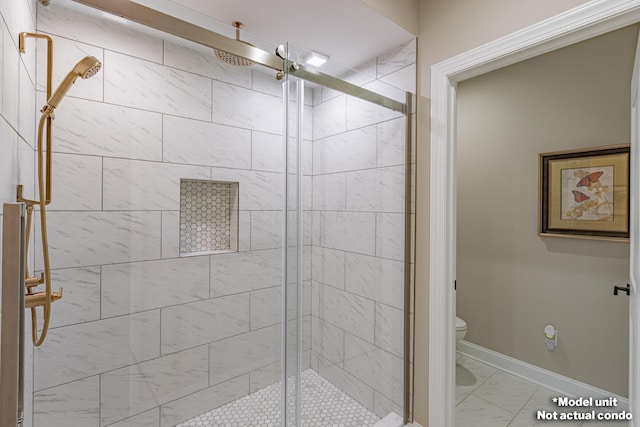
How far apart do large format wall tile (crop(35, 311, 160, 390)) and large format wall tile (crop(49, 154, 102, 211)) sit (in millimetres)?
422

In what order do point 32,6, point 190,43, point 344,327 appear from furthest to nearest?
point 344,327, point 190,43, point 32,6

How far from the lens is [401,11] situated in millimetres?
1733

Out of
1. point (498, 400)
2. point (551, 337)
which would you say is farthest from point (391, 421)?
point (551, 337)

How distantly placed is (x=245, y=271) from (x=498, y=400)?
2137 mm

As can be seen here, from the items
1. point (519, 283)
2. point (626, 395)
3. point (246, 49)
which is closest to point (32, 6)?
point (246, 49)

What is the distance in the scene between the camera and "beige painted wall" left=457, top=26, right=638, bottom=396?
214 cm

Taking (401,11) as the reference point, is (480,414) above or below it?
below

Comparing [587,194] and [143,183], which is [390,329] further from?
[587,194]

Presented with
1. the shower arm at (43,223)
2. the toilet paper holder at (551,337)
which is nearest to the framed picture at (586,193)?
the toilet paper holder at (551,337)

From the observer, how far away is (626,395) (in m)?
2.12

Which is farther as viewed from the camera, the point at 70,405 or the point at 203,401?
the point at 203,401

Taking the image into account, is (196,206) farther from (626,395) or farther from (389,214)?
(626,395)

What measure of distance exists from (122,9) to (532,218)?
2.87 m

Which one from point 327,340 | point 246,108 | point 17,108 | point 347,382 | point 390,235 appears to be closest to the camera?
point 17,108
